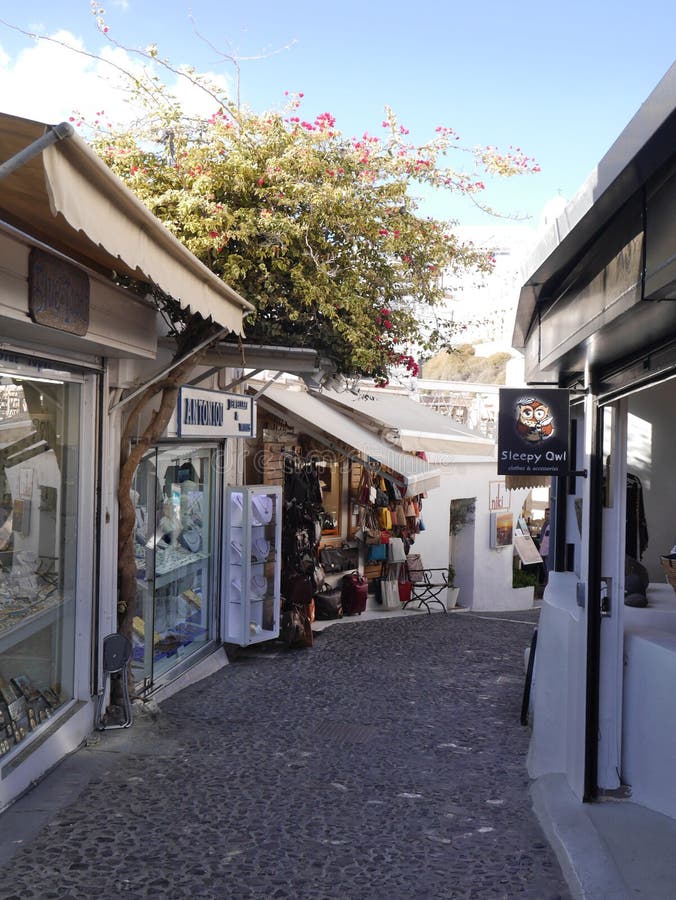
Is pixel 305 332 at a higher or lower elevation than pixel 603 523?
higher

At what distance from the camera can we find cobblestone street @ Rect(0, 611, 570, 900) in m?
4.38

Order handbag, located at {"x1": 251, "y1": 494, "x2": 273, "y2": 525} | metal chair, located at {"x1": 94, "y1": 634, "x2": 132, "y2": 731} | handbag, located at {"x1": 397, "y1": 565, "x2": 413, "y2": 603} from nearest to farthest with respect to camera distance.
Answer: metal chair, located at {"x1": 94, "y1": 634, "x2": 132, "y2": 731}, handbag, located at {"x1": 251, "y1": 494, "x2": 273, "y2": 525}, handbag, located at {"x1": 397, "y1": 565, "x2": 413, "y2": 603}

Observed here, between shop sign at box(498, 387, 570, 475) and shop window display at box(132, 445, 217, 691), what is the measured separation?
11.4 feet

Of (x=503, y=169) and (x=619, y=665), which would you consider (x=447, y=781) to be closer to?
(x=619, y=665)

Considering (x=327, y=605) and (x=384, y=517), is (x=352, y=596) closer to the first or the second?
(x=327, y=605)

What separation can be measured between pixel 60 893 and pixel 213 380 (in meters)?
6.11

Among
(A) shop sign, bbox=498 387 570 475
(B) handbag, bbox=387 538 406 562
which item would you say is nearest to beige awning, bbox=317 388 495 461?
(B) handbag, bbox=387 538 406 562

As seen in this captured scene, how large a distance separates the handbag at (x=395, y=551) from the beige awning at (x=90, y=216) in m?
8.93

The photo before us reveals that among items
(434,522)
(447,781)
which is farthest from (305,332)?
(434,522)

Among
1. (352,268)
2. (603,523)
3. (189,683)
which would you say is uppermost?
(352,268)

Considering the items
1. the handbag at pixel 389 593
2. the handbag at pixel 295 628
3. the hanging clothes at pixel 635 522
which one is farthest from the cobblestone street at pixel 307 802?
the handbag at pixel 389 593

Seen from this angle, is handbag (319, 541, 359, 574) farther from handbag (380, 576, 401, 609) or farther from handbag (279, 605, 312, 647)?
handbag (279, 605, 312, 647)

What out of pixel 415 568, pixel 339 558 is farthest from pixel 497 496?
pixel 339 558

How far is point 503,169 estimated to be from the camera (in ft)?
28.6
